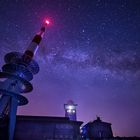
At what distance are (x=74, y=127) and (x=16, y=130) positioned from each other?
1131cm

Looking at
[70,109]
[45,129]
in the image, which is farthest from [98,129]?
[45,129]

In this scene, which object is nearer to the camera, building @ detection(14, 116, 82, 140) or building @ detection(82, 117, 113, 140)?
building @ detection(14, 116, 82, 140)

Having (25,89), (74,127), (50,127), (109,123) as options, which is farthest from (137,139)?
(25,89)

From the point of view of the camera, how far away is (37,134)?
90.6ft

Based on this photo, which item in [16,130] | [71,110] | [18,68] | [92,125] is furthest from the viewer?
[92,125]

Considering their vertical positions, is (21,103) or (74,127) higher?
(21,103)

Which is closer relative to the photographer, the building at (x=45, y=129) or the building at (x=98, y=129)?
the building at (x=45, y=129)

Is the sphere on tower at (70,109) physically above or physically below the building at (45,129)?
above

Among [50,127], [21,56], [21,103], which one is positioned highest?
[21,56]

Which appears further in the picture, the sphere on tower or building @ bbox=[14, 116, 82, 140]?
the sphere on tower

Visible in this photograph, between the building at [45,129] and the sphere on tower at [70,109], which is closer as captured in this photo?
the building at [45,129]

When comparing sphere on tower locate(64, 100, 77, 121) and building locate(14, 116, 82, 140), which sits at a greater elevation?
Result: sphere on tower locate(64, 100, 77, 121)

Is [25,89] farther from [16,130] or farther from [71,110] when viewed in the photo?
[71,110]

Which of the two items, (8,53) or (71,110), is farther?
(71,110)
